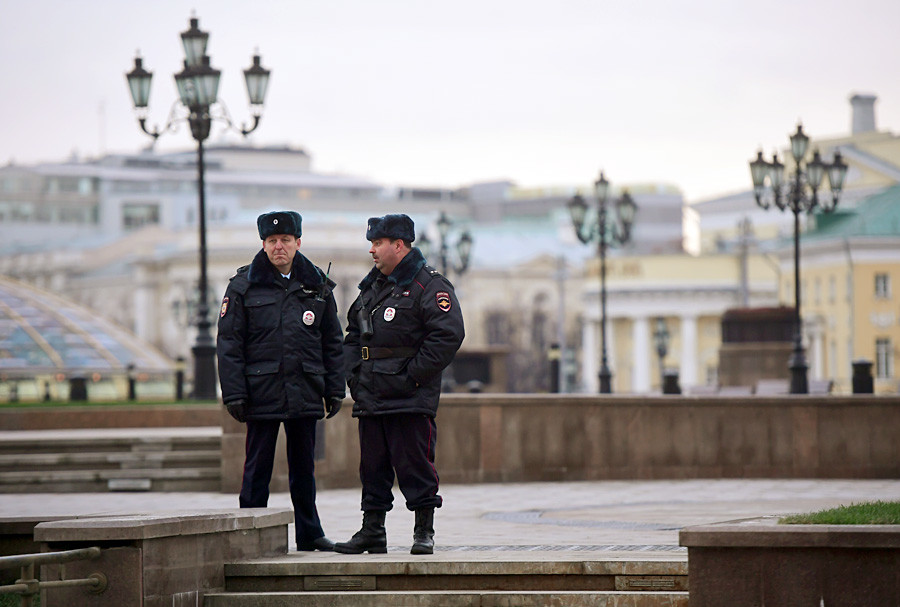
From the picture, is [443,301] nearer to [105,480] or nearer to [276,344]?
[276,344]

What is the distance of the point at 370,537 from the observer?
30.7ft

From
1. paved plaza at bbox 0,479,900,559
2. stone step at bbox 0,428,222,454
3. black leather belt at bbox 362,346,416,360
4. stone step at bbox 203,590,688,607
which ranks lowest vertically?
stone step at bbox 203,590,688,607

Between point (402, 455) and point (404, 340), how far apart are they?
544mm

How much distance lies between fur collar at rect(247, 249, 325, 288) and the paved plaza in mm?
1272

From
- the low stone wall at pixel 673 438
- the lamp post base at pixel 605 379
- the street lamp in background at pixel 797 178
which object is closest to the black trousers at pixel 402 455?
the low stone wall at pixel 673 438

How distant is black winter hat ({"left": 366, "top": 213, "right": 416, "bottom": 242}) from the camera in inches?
368

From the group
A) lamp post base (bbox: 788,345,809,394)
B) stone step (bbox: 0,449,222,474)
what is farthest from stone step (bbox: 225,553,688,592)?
lamp post base (bbox: 788,345,809,394)

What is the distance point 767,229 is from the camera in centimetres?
10862

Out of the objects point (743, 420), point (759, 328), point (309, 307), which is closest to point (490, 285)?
point (759, 328)

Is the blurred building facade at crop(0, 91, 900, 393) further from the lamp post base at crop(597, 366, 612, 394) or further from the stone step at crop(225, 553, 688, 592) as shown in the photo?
the stone step at crop(225, 553, 688, 592)

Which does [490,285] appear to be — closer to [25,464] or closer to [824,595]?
[25,464]

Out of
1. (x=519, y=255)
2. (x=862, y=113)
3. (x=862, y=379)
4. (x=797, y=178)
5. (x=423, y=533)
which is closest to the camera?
(x=423, y=533)

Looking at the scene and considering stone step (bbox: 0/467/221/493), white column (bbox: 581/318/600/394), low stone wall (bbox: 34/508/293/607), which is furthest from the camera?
white column (bbox: 581/318/600/394)

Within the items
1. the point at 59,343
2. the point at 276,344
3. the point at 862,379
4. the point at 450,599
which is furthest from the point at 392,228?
the point at 59,343
